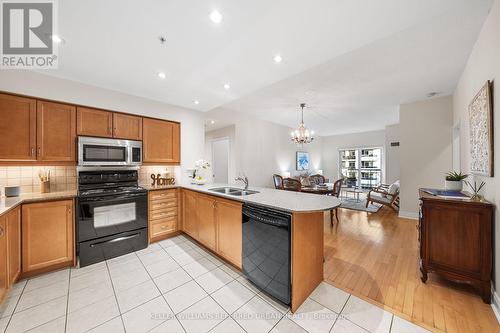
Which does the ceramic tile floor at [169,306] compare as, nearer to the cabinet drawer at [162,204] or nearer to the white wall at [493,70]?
the cabinet drawer at [162,204]

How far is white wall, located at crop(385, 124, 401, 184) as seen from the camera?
6.55 m

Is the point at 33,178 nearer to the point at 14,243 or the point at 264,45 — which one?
the point at 14,243

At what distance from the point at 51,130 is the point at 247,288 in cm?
322

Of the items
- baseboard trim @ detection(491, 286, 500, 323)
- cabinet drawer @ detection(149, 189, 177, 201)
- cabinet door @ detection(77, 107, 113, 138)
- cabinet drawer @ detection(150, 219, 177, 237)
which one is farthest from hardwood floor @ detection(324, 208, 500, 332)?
cabinet door @ detection(77, 107, 113, 138)

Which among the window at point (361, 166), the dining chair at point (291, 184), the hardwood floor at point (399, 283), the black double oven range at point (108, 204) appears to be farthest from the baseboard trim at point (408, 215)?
the black double oven range at point (108, 204)

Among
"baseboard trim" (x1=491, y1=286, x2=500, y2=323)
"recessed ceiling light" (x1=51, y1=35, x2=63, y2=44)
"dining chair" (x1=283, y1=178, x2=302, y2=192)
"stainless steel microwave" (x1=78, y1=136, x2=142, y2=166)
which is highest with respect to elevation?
"recessed ceiling light" (x1=51, y1=35, x2=63, y2=44)

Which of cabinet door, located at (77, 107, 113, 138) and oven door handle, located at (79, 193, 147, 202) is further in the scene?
cabinet door, located at (77, 107, 113, 138)

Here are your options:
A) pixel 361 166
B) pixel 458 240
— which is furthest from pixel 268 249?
pixel 361 166

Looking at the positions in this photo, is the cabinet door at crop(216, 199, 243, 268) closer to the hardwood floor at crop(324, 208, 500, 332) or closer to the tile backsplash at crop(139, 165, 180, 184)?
the hardwood floor at crop(324, 208, 500, 332)

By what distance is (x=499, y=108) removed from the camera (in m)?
1.57

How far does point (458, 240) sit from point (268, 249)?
191cm

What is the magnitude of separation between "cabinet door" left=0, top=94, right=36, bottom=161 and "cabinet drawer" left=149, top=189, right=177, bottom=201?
4.79ft

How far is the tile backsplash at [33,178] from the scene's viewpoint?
91.8 inches

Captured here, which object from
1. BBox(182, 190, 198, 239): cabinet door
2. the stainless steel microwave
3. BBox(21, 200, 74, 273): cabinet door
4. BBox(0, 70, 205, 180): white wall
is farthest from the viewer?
BBox(182, 190, 198, 239): cabinet door
